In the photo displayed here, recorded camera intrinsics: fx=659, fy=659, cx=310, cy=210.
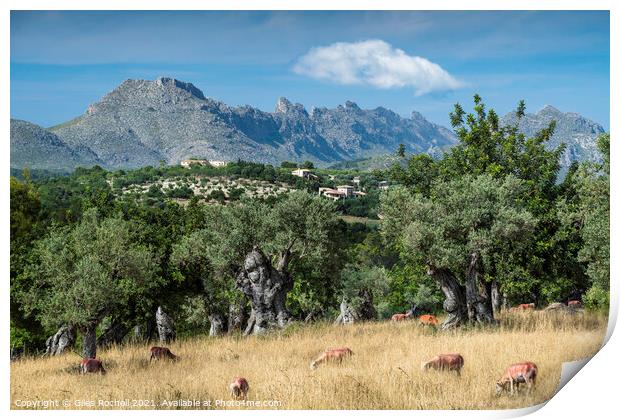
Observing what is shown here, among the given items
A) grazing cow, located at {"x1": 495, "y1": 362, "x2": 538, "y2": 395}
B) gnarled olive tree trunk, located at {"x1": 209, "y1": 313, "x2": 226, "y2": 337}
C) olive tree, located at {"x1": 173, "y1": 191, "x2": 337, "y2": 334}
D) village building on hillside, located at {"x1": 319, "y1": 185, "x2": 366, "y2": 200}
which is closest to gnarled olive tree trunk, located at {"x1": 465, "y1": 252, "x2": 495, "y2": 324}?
grazing cow, located at {"x1": 495, "y1": 362, "x2": 538, "y2": 395}

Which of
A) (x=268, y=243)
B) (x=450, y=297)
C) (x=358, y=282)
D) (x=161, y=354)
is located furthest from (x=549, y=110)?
(x=161, y=354)

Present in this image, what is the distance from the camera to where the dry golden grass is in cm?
898

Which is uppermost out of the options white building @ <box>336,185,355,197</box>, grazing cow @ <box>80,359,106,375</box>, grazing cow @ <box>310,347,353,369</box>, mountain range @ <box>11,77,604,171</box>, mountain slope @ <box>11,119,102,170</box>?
mountain range @ <box>11,77,604,171</box>

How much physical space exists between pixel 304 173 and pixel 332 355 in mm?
6036

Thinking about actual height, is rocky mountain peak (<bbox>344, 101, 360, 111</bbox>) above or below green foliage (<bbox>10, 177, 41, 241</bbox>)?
above

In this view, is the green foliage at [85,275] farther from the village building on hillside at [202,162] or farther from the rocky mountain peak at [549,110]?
the rocky mountain peak at [549,110]

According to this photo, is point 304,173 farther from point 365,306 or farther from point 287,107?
point 365,306

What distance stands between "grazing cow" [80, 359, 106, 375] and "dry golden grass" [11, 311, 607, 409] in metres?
0.17

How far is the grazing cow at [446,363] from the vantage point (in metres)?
9.34

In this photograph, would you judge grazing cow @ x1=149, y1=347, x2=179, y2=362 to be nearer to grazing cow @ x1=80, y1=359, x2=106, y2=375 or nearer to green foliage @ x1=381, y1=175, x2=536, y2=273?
grazing cow @ x1=80, y1=359, x2=106, y2=375

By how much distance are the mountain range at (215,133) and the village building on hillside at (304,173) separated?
0.85 meters

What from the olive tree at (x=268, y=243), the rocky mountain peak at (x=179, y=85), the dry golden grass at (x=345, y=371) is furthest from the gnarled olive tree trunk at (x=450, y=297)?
the rocky mountain peak at (x=179, y=85)

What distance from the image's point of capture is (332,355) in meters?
10.1
